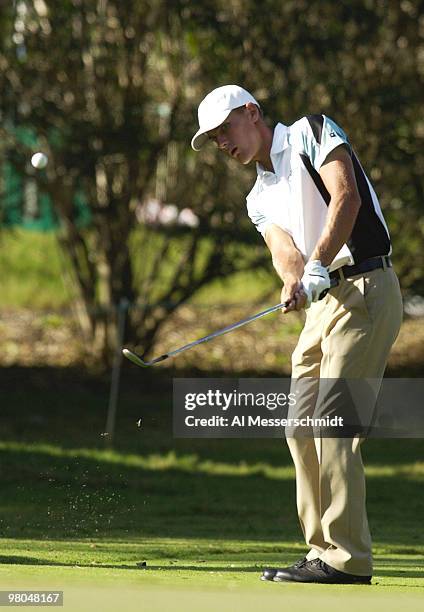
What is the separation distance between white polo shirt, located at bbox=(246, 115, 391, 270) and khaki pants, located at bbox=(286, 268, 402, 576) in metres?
0.12

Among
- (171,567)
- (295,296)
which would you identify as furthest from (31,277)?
(295,296)

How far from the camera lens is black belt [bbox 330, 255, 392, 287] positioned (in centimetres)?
579

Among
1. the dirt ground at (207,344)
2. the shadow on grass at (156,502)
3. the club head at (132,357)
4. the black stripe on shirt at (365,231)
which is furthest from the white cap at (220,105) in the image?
the dirt ground at (207,344)

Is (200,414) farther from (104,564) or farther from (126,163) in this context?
(126,163)

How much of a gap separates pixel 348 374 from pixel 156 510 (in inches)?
154

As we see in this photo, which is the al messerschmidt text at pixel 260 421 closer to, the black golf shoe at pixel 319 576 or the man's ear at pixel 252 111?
the black golf shoe at pixel 319 576

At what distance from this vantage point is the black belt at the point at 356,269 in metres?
5.79

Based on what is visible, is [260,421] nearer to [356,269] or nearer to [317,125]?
[356,269]

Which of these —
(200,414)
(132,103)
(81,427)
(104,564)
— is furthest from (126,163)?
(104,564)

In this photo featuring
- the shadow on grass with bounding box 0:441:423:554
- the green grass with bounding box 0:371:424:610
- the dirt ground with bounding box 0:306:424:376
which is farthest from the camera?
the dirt ground with bounding box 0:306:424:376

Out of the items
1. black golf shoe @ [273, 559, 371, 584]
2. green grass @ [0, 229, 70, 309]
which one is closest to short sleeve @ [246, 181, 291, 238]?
black golf shoe @ [273, 559, 371, 584]

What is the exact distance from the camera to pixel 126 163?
43.4ft

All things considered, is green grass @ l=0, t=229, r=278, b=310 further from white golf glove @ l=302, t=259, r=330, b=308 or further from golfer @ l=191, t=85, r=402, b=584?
white golf glove @ l=302, t=259, r=330, b=308

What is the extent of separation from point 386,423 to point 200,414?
14.3 ft
